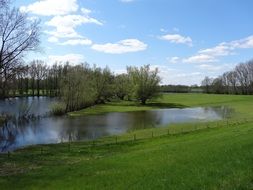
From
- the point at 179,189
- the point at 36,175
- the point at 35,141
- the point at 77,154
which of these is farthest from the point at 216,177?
the point at 35,141

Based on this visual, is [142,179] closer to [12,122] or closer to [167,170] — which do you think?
[167,170]

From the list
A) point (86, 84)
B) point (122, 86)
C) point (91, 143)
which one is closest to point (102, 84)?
point (122, 86)

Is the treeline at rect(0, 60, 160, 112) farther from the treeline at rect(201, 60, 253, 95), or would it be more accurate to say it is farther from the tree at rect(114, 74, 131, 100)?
the treeline at rect(201, 60, 253, 95)

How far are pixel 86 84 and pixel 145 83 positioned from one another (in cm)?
2474

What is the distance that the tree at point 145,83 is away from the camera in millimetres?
112250

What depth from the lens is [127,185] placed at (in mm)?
12320

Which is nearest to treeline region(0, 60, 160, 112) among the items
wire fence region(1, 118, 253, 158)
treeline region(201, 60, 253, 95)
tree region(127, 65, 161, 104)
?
tree region(127, 65, 161, 104)

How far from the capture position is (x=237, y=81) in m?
182

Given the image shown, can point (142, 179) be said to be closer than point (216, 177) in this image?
No

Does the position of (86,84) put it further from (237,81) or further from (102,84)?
(237,81)

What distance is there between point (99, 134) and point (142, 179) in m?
33.7

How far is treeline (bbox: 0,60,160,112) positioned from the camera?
87438 millimetres

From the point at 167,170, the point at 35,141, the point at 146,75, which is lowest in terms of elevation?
the point at 35,141

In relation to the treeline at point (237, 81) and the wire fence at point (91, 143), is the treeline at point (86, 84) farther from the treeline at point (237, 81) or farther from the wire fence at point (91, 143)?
the treeline at point (237, 81)
